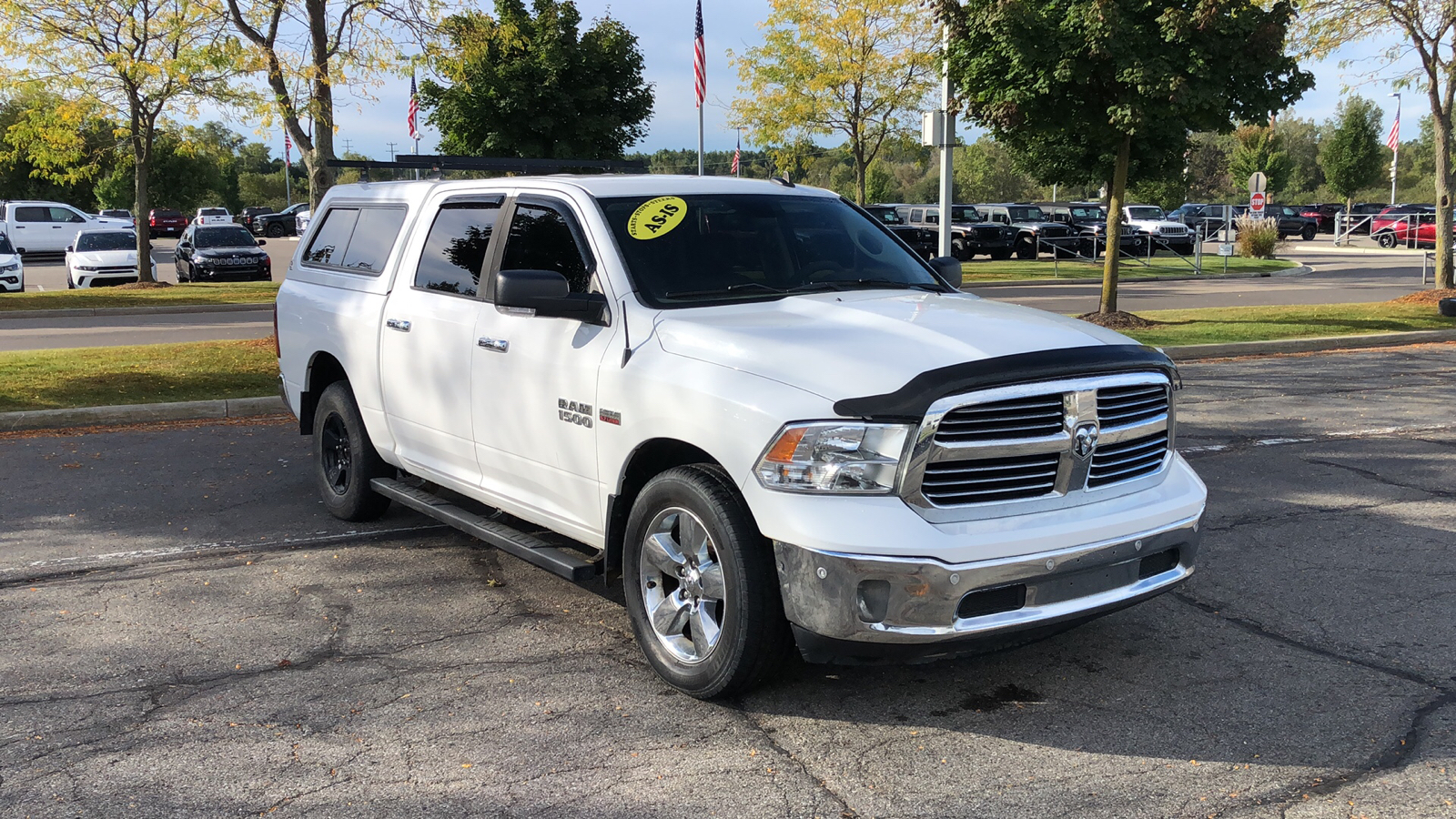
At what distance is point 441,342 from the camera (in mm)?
5727

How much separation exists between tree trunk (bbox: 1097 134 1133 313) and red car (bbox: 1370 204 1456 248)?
3473 centimetres

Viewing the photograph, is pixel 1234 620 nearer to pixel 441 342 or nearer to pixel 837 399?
pixel 837 399

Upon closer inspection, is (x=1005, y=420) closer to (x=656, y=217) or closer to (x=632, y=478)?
(x=632, y=478)

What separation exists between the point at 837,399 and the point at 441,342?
8.37 ft

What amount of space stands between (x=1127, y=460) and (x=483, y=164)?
162 inches

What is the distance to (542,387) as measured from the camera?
16.5 ft

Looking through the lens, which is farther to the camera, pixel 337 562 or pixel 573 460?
pixel 337 562

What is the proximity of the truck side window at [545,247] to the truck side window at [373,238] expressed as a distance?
47.2 inches

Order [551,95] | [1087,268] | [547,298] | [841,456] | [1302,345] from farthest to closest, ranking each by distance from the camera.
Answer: [1087,268] → [551,95] → [1302,345] → [547,298] → [841,456]

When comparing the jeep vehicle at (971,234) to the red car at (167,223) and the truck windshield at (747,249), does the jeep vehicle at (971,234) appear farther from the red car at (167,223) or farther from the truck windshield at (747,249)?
the red car at (167,223)

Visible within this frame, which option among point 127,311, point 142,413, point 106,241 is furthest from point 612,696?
point 106,241

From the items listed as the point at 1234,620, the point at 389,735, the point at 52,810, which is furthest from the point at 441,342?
the point at 1234,620

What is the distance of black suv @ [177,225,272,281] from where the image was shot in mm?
29500

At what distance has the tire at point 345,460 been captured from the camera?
6.64m
